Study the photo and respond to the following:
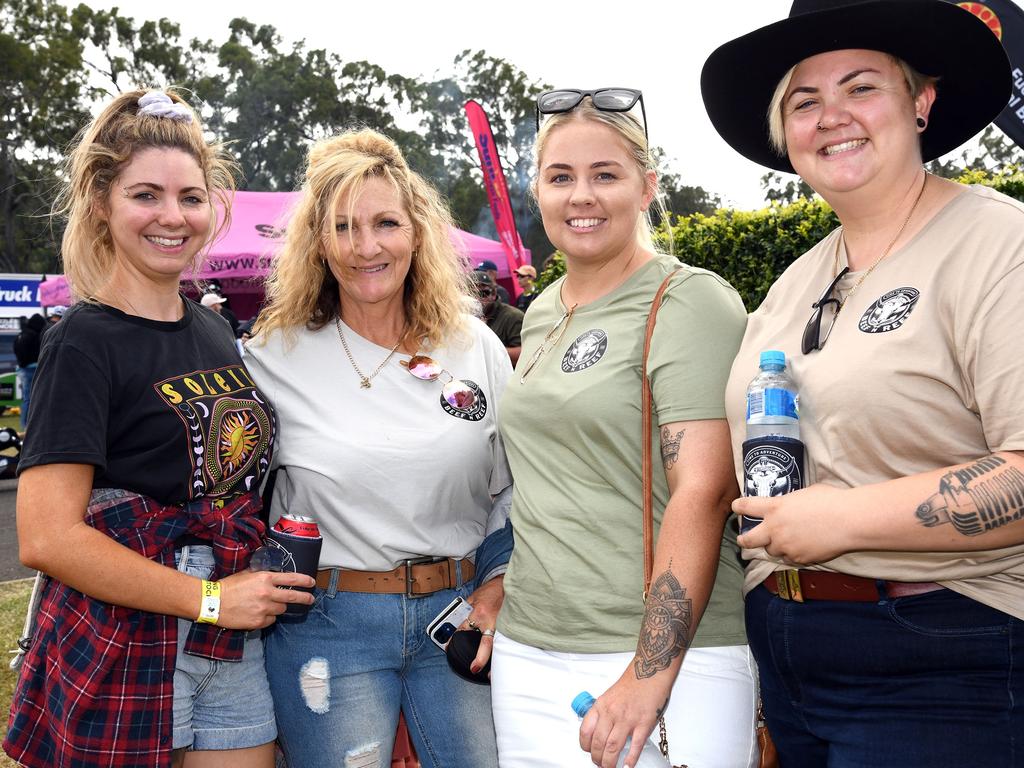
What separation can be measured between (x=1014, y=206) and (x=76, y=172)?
2561 millimetres

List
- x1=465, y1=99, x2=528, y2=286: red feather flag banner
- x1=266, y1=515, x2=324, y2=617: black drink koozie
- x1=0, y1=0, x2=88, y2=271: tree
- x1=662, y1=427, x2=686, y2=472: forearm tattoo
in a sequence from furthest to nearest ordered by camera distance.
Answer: x1=0, y1=0, x2=88, y2=271: tree → x1=465, y1=99, x2=528, y2=286: red feather flag banner → x1=266, y1=515, x2=324, y2=617: black drink koozie → x1=662, y1=427, x2=686, y2=472: forearm tattoo

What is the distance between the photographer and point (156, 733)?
8.16 feet

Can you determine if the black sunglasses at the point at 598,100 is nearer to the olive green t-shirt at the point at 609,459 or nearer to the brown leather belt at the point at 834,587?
the olive green t-shirt at the point at 609,459

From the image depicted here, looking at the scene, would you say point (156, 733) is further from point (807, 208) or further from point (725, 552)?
point (807, 208)

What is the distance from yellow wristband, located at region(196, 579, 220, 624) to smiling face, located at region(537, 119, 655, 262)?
1446 millimetres

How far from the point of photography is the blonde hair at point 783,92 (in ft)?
7.04

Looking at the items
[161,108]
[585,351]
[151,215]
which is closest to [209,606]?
[151,215]

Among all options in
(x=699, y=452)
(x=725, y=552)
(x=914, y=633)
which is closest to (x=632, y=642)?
(x=725, y=552)

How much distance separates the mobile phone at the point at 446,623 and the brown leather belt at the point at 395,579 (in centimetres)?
8

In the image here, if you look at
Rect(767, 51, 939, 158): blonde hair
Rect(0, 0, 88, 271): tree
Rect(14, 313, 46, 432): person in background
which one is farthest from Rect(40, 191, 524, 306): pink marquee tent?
Rect(0, 0, 88, 271): tree

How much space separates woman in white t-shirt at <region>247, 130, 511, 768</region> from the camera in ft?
9.25

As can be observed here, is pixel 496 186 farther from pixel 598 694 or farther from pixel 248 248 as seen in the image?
pixel 598 694

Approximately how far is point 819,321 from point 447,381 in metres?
1.40

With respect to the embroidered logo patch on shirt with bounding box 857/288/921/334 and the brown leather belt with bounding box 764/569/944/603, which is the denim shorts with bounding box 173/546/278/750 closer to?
the brown leather belt with bounding box 764/569/944/603
